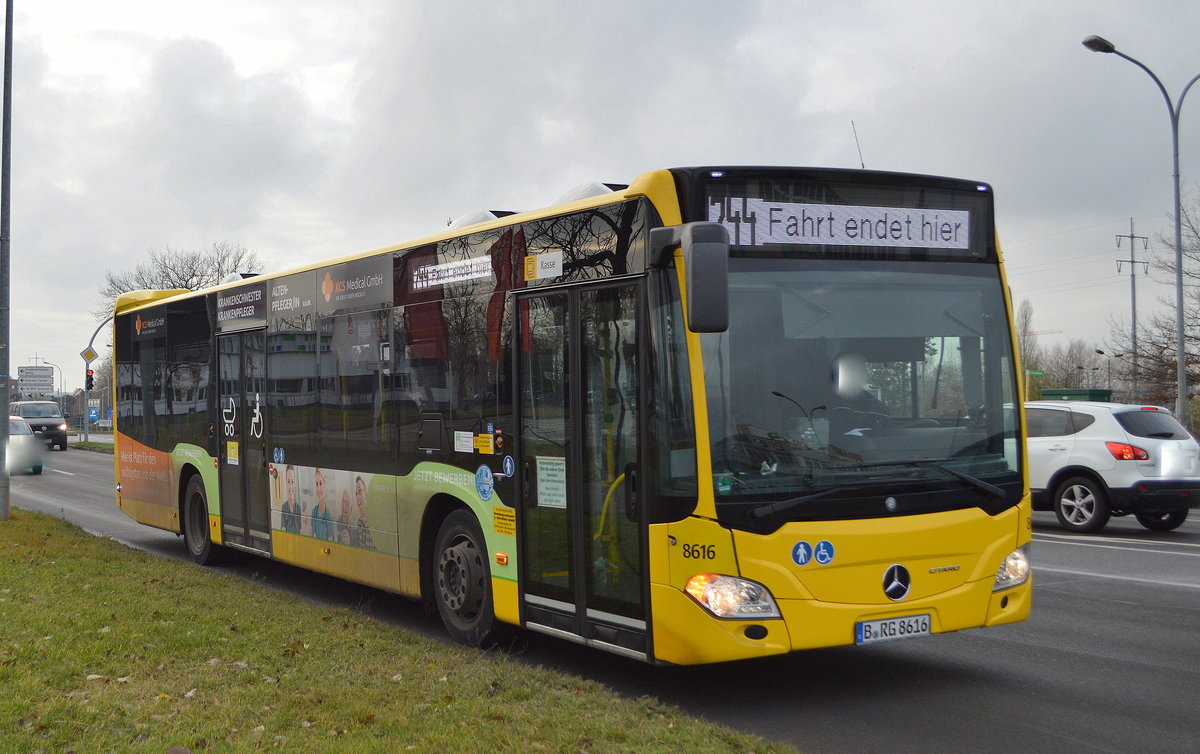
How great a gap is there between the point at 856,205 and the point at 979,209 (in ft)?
3.05

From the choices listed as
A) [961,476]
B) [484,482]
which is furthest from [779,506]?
[484,482]

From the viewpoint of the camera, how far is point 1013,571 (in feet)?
22.3

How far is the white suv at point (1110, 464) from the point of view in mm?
14797

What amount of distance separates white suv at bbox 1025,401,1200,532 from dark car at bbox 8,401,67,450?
4178 cm

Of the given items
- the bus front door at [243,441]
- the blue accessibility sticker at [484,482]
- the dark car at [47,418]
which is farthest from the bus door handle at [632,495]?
the dark car at [47,418]

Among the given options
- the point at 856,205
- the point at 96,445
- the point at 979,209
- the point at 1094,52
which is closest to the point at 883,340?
the point at 856,205

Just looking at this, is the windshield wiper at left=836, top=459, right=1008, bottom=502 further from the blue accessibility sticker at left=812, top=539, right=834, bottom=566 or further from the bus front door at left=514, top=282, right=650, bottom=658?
the bus front door at left=514, top=282, right=650, bottom=658

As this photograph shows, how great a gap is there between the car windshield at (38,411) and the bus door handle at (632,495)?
47066mm

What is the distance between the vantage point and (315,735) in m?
5.54

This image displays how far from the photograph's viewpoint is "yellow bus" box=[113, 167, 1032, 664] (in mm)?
6137

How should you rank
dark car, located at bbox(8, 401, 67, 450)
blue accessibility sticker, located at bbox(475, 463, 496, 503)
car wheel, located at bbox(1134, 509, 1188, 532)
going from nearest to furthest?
blue accessibility sticker, located at bbox(475, 463, 496, 503) < car wheel, located at bbox(1134, 509, 1188, 532) < dark car, located at bbox(8, 401, 67, 450)

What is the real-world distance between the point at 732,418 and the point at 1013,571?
6.67 ft

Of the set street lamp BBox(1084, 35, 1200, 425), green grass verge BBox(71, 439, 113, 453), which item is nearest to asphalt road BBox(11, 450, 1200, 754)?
street lamp BBox(1084, 35, 1200, 425)

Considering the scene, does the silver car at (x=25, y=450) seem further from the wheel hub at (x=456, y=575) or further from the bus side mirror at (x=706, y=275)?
the bus side mirror at (x=706, y=275)
